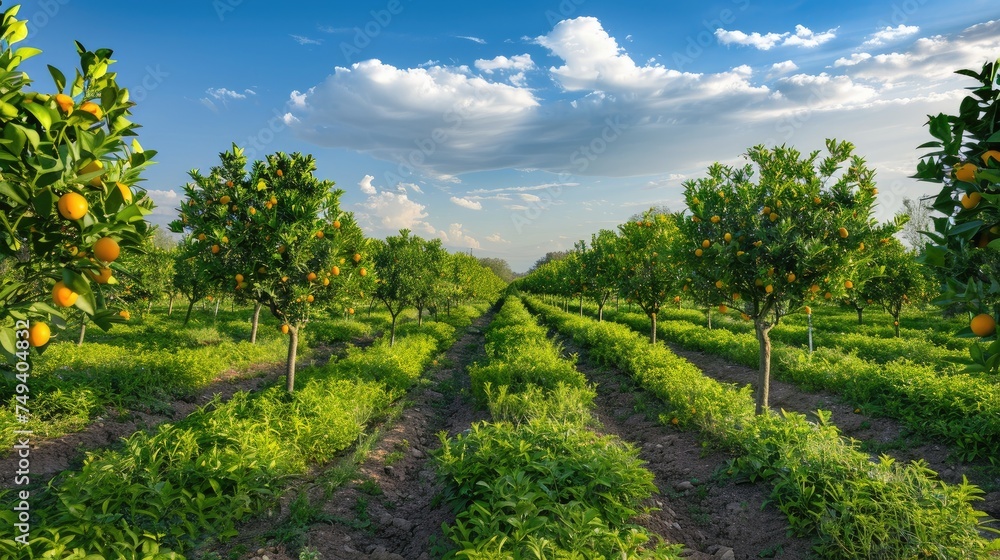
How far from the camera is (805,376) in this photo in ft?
37.3

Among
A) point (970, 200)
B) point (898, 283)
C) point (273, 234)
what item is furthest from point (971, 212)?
point (898, 283)

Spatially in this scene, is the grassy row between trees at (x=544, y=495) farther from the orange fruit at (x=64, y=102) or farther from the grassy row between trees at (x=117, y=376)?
the grassy row between trees at (x=117, y=376)

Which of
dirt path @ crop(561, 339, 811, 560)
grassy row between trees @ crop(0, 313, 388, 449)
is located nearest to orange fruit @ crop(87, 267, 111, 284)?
dirt path @ crop(561, 339, 811, 560)

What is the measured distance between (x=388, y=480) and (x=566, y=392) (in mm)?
3683

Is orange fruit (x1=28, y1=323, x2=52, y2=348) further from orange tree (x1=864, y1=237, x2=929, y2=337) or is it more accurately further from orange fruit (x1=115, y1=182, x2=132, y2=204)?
orange tree (x1=864, y1=237, x2=929, y2=337)

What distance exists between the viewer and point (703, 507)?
5.95m

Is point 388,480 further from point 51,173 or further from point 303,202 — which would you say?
point 51,173

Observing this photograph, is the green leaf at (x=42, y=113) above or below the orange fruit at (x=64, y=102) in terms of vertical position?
below

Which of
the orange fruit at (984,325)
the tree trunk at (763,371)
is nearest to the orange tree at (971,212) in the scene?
the orange fruit at (984,325)

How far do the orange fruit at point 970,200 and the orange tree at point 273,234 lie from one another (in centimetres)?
807

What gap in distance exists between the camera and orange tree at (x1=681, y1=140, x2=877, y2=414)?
24.3ft

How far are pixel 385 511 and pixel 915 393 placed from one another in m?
9.46

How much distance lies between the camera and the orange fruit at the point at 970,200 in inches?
103

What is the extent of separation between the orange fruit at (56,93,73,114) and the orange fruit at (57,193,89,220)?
1.70 ft
